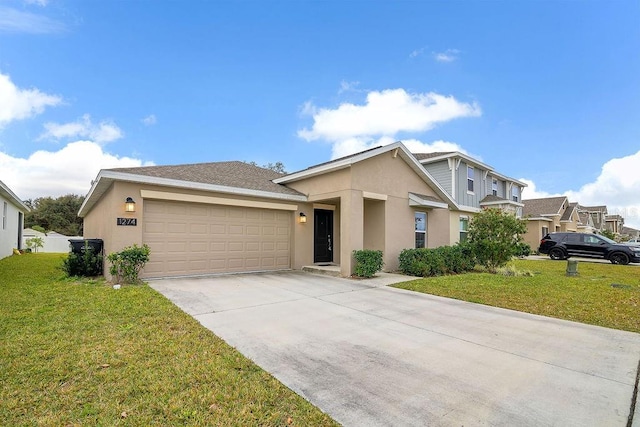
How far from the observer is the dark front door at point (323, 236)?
1243cm

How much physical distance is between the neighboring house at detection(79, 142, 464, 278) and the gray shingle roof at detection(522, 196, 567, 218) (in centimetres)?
1880

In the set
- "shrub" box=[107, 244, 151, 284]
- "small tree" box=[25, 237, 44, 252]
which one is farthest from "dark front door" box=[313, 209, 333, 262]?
"small tree" box=[25, 237, 44, 252]

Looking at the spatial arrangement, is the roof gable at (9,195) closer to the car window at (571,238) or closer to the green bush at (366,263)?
the green bush at (366,263)

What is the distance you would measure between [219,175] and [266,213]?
2.17 metres

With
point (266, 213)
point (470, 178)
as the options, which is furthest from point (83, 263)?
point (470, 178)

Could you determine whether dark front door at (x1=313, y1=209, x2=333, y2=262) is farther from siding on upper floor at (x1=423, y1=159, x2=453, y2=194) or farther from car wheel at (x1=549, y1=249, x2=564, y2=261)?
car wheel at (x1=549, y1=249, x2=564, y2=261)

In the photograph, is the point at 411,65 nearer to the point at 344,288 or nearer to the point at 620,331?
the point at 344,288

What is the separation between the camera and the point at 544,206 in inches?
1097

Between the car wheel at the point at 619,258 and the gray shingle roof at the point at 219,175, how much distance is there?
704 inches

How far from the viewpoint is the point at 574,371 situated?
3512 millimetres

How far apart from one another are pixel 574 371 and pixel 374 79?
1440 cm

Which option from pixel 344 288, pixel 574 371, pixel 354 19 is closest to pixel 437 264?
pixel 344 288

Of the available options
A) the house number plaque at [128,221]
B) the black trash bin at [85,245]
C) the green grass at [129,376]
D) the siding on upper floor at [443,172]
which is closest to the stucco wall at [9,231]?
the black trash bin at [85,245]

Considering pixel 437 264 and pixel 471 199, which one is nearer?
pixel 437 264
